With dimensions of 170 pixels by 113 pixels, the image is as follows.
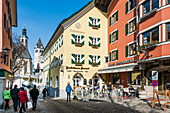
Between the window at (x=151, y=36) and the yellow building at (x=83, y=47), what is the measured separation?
10.5 m

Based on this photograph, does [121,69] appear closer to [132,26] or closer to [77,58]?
[132,26]

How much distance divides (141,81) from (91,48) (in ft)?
33.4

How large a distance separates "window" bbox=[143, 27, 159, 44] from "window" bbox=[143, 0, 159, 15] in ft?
6.55

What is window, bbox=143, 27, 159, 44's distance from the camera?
14539 millimetres

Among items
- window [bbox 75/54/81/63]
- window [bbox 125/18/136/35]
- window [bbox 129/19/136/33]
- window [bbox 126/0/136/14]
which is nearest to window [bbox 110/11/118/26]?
window [bbox 126/0/136/14]

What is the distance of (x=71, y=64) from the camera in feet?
79.2

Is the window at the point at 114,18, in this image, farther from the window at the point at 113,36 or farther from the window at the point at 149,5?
the window at the point at 149,5

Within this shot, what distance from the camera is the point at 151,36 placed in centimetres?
1523

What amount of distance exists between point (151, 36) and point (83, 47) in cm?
1166

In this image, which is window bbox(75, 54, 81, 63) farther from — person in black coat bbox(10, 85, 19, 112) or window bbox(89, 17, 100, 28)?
person in black coat bbox(10, 85, 19, 112)

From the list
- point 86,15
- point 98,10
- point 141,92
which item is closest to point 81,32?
point 86,15

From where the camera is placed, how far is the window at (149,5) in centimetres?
1473

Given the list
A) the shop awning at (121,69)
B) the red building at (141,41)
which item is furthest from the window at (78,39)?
the shop awning at (121,69)

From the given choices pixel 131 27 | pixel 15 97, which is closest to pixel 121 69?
pixel 131 27
